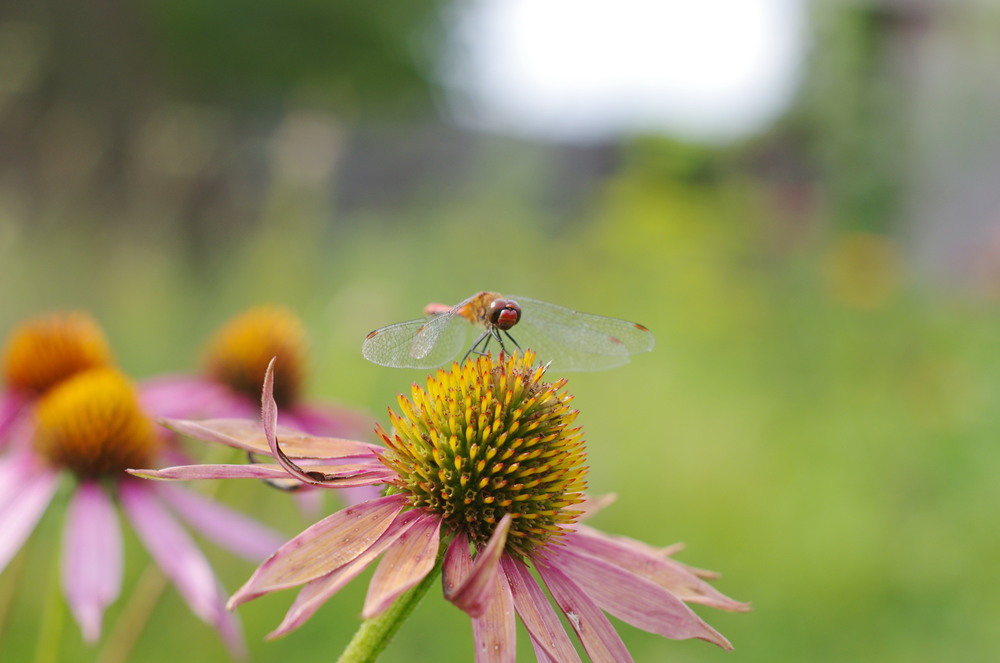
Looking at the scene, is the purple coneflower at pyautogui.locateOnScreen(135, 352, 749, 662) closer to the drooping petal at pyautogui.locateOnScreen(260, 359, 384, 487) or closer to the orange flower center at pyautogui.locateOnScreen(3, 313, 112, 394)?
the drooping petal at pyautogui.locateOnScreen(260, 359, 384, 487)

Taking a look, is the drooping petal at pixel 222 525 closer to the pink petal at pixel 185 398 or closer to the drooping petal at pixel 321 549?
the pink petal at pixel 185 398

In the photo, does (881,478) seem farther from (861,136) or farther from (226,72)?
(226,72)

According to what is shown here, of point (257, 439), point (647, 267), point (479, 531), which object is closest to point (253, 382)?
point (257, 439)

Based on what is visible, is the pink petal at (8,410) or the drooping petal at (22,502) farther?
the pink petal at (8,410)

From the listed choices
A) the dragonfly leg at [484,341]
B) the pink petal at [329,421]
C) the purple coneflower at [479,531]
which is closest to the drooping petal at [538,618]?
the purple coneflower at [479,531]

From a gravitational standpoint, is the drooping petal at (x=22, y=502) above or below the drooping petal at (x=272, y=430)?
below

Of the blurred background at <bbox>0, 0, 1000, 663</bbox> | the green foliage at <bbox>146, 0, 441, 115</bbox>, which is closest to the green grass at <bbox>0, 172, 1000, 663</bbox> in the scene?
the blurred background at <bbox>0, 0, 1000, 663</bbox>
